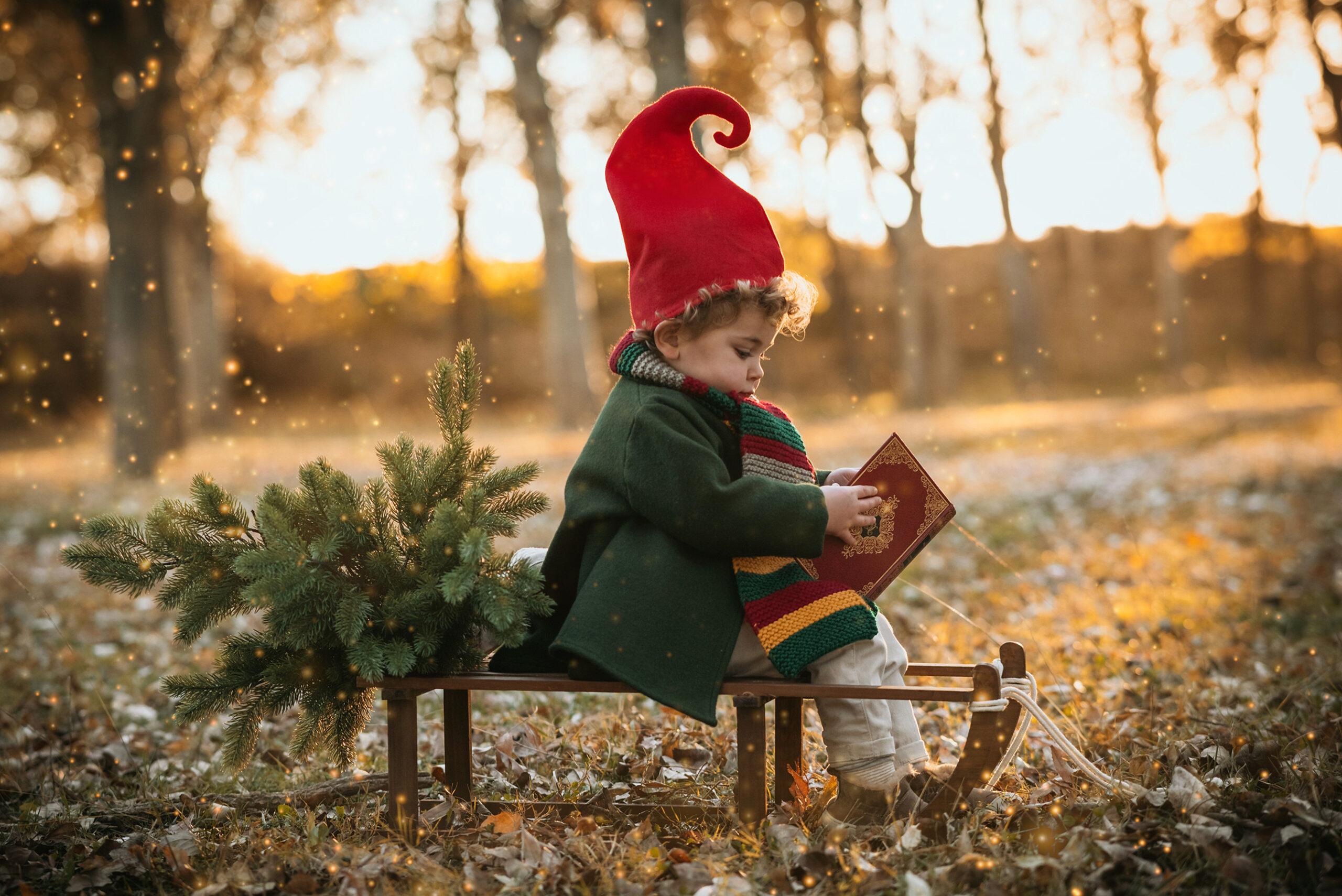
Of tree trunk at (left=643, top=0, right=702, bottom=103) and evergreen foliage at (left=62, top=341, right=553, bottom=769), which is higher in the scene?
tree trunk at (left=643, top=0, right=702, bottom=103)

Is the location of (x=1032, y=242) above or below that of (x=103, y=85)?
above

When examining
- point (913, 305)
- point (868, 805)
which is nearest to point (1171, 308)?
point (913, 305)

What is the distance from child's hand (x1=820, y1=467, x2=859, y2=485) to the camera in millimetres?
2810

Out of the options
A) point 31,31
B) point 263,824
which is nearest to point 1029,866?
point 263,824

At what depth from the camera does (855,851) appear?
7.59 ft

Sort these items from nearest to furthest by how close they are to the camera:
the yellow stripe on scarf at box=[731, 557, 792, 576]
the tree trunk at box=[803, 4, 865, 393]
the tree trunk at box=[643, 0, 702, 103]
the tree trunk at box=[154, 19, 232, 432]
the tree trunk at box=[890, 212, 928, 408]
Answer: the yellow stripe on scarf at box=[731, 557, 792, 576]
the tree trunk at box=[643, 0, 702, 103]
the tree trunk at box=[154, 19, 232, 432]
the tree trunk at box=[803, 4, 865, 393]
the tree trunk at box=[890, 212, 928, 408]

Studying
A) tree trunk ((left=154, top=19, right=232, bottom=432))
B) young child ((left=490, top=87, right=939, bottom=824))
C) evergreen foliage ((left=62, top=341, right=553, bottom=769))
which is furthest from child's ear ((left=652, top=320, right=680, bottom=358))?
tree trunk ((left=154, top=19, right=232, bottom=432))

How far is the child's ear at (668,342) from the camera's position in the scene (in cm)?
267

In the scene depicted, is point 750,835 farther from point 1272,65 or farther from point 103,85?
point 1272,65

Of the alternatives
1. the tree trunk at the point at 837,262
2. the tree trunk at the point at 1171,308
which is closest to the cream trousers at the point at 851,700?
the tree trunk at the point at 837,262

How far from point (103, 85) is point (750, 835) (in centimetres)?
1185

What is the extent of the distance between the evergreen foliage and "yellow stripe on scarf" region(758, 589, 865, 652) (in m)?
0.52

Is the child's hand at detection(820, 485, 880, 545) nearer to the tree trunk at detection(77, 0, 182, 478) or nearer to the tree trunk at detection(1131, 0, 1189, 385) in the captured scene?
the tree trunk at detection(77, 0, 182, 478)

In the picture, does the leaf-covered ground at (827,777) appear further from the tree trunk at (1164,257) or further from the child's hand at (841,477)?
the tree trunk at (1164,257)
